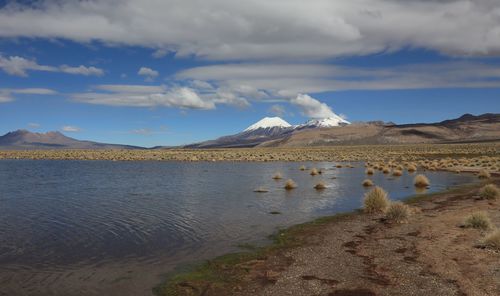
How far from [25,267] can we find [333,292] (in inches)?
372

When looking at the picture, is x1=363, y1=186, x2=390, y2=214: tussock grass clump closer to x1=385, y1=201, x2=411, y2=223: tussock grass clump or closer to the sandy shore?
x1=385, y1=201, x2=411, y2=223: tussock grass clump

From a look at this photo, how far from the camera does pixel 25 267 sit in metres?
13.1

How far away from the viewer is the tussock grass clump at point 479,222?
1705 centimetres

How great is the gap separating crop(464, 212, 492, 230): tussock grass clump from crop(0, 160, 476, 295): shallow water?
7.56 meters

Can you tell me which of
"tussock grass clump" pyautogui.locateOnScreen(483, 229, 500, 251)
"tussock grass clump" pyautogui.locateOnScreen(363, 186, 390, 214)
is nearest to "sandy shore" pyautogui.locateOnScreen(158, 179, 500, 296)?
"tussock grass clump" pyautogui.locateOnScreen(483, 229, 500, 251)

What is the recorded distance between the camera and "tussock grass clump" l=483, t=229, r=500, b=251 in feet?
46.0

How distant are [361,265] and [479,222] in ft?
24.1

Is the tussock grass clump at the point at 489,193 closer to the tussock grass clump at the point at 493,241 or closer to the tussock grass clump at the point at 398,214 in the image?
the tussock grass clump at the point at 398,214

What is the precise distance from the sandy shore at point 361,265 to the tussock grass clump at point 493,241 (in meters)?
0.32

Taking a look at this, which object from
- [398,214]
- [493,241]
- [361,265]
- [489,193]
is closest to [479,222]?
[493,241]

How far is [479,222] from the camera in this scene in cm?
1723

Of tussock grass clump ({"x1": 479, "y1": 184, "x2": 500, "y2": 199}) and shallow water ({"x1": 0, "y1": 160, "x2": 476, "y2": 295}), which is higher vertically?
tussock grass clump ({"x1": 479, "y1": 184, "x2": 500, "y2": 199})

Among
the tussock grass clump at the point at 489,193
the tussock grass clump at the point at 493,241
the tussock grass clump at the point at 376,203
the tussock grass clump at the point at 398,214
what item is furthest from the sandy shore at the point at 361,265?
the tussock grass clump at the point at 489,193

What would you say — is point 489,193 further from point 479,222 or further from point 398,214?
point 479,222
